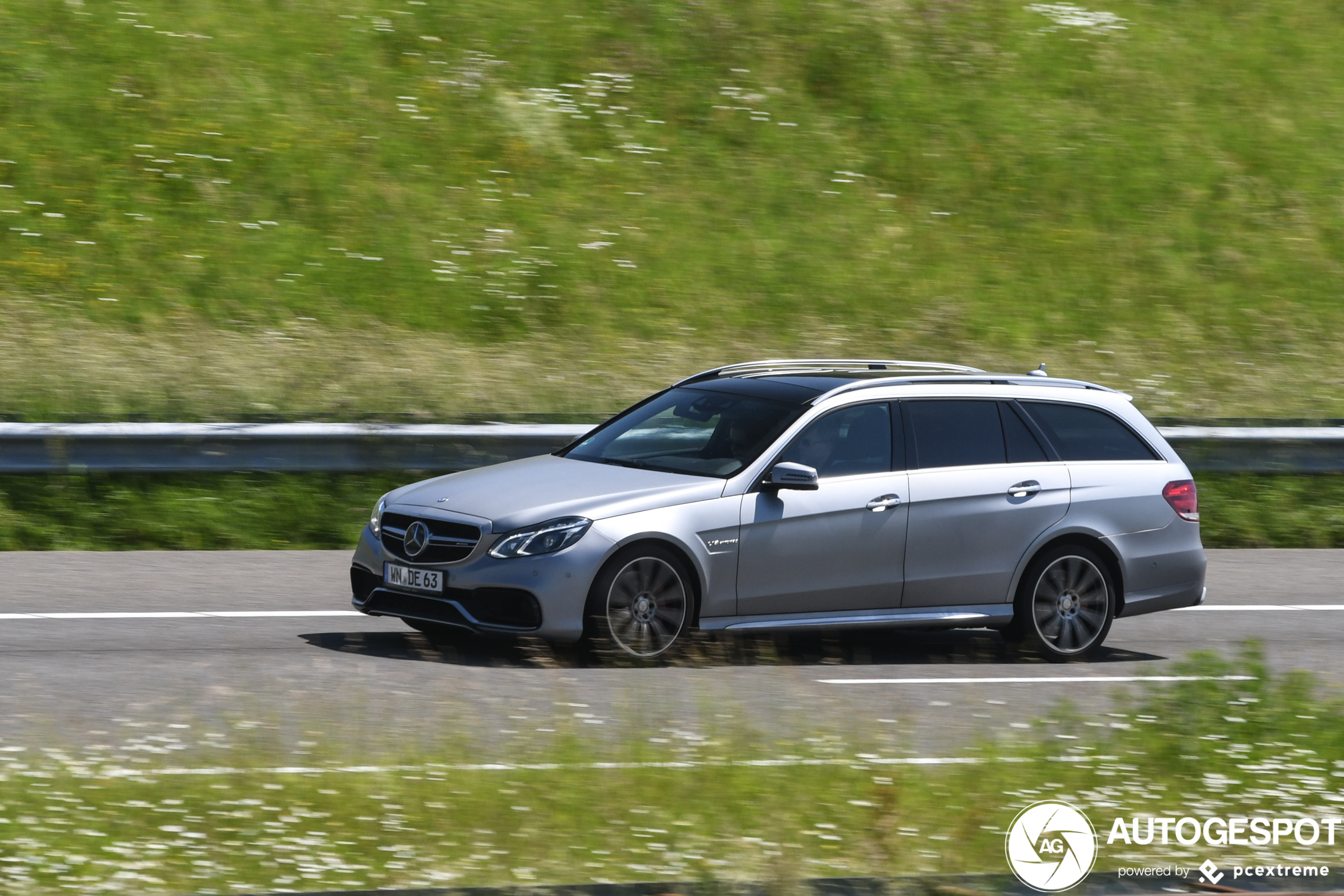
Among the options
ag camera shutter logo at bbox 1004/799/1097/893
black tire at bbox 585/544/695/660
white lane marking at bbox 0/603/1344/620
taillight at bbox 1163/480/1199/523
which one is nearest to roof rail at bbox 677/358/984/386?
taillight at bbox 1163/480/1199/523

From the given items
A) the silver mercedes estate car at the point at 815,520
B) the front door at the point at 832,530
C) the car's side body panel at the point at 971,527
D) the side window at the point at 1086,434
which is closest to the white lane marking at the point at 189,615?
the silver mercedes estate car at the point at 815,520

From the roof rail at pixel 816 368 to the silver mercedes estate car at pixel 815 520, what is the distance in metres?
0.02

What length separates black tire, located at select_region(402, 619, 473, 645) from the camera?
852 cm

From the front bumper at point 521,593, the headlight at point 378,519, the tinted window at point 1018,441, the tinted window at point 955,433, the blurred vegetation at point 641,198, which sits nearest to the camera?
the front bumper at point 521,593

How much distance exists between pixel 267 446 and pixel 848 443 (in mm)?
4880

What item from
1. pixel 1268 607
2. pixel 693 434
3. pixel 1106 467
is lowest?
A: pixel 1268 607

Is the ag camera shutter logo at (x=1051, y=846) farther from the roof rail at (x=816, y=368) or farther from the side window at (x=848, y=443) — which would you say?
the roof rail at (x=816, y=368)

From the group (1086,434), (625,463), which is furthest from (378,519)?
(1086,434)

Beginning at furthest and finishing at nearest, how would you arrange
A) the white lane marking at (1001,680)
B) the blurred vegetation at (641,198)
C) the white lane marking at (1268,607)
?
1. the blurred vegetation at (641,198)
2. the white lane marking at (1268,607)
3. the white lane marking at (1001,680)

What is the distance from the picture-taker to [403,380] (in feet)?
47.0

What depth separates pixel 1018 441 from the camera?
933cm

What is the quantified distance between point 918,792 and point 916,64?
15911 mm

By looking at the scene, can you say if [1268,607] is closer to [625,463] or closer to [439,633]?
[625,463]

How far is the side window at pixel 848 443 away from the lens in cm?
882
